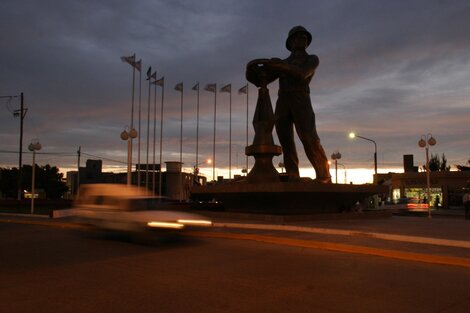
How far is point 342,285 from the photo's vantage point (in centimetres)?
751

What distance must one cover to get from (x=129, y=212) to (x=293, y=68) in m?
11.7

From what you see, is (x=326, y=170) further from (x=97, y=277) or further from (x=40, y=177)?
(x=40, y=177)

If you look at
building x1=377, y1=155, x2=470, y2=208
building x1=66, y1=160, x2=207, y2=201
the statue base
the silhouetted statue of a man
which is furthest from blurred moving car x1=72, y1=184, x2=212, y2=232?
building x1=66, y1=160, x2=207, y2=201

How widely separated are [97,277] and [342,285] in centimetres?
405

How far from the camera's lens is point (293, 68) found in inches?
836

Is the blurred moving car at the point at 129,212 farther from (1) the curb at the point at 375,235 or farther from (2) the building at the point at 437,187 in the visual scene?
(2) the building at the point at 437,187

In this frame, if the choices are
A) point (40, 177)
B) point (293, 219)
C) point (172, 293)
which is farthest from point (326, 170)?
point (40, 177)

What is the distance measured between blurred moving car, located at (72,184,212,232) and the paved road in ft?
1.83

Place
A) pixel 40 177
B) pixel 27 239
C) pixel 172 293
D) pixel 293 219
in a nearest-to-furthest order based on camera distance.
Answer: pixel 172 293 → pixel 27 239 → pixel 293 219 → pixel 40 177

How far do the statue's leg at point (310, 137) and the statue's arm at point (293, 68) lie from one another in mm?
1629

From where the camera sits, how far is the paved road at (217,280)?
625 centimetres

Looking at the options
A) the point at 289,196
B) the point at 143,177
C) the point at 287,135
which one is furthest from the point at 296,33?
the point at 143,177

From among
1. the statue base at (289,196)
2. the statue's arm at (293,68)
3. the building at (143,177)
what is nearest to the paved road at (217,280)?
the statue base at (289,196)

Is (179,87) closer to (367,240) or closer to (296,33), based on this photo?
(296,33)
